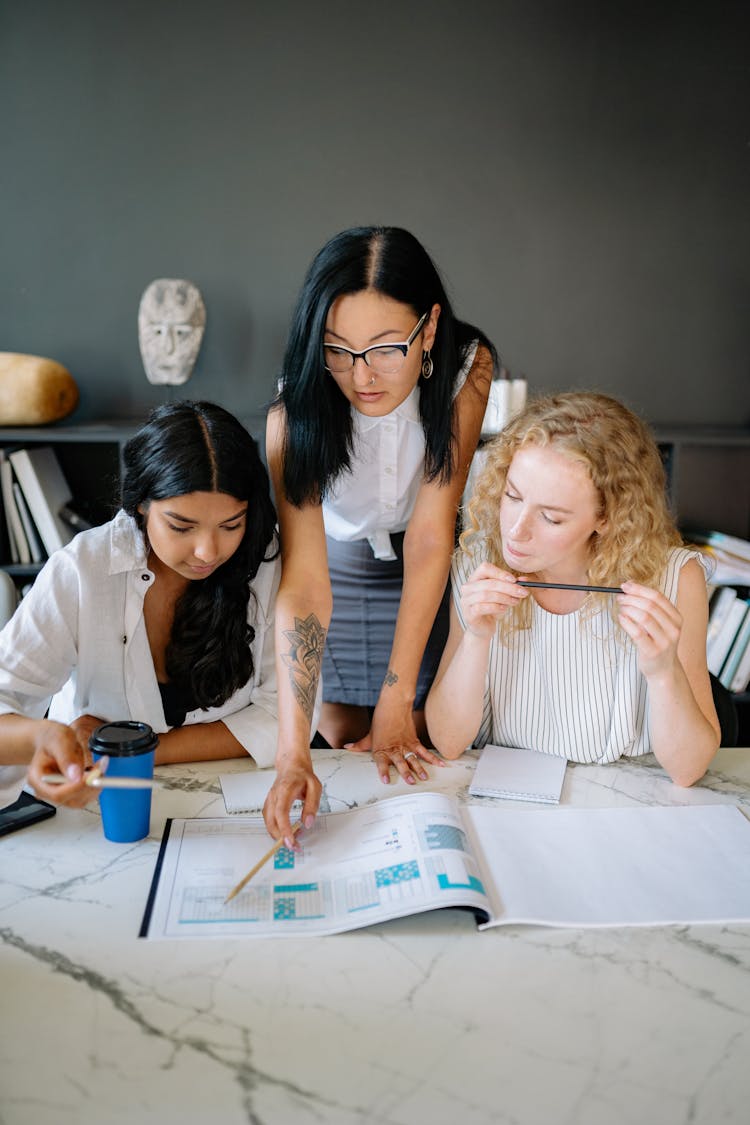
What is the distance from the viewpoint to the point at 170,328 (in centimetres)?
280

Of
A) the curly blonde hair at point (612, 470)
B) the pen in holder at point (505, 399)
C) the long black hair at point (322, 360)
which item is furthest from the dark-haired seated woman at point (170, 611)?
the pen in holder at point (505, 399)

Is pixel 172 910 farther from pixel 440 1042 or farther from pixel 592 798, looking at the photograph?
pixel 592 798

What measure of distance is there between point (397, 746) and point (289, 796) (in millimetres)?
322

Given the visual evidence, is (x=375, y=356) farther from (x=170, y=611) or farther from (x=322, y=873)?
(x=322, y=873)

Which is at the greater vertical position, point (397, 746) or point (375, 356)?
point (375, 356)

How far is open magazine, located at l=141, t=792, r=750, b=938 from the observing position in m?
1.05

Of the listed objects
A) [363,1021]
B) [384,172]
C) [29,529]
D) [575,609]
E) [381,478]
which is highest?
[384,172]

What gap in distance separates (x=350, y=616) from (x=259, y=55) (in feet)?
5.89

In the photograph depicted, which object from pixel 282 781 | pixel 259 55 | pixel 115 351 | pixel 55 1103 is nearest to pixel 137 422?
pixel 115 351

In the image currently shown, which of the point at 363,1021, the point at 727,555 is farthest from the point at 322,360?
the point at 727,555

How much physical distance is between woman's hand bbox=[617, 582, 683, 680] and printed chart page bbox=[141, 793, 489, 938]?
1.20 ft

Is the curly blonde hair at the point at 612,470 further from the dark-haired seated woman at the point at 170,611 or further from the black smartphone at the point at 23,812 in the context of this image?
the black smartphone at the point at 23,812

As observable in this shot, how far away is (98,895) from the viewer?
42.8 inches

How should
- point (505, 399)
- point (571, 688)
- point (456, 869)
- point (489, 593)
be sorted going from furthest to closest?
point (505, 399) → point (571, 688) → point (489, 593) → point (456, 869)
